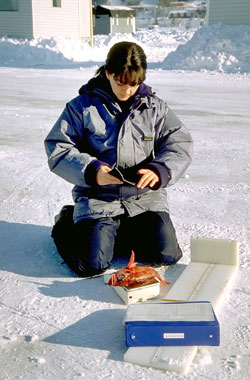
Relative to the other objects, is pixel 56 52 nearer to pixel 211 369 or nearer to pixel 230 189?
pixel 230 189

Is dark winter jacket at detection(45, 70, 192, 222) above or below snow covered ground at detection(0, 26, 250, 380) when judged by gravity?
above

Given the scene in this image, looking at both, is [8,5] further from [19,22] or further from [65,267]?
[65,267]

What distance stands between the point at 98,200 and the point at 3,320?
0.95 meters

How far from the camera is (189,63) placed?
15.6 meters

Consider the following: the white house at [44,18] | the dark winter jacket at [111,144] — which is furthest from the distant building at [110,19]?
the dark winter jacket at [111,144]

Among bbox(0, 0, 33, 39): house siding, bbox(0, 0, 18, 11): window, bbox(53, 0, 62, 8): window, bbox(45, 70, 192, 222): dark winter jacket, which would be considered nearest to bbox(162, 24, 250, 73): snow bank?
bbox(0, 0, 33, 39): house siding

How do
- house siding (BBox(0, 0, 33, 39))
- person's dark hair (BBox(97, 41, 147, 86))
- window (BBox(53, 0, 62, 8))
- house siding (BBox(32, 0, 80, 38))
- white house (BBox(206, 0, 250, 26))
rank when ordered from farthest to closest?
window (BBox(53, 0, 62, 8)) → house siding (BBox(32, 0, 80, 38)) → house siding (BBox(0, 0, 33, 39)) → white house (BBox(206, 0, 250, 26)) → person's dark hair (BBox(97, 41, 147, 86))

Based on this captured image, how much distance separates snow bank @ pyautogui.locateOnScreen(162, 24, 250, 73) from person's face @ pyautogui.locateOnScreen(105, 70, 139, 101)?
1226 centimetres

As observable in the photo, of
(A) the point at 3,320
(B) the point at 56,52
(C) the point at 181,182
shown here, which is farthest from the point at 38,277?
(B) the point at 56,52

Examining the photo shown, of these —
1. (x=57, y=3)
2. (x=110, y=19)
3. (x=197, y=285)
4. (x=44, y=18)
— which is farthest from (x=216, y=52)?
(x=110, y=19)

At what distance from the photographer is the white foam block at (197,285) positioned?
2049mm

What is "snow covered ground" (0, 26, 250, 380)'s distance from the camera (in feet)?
6.84

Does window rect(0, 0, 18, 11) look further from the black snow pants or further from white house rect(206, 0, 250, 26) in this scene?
the black snow pants

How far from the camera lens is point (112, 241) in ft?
9.91
